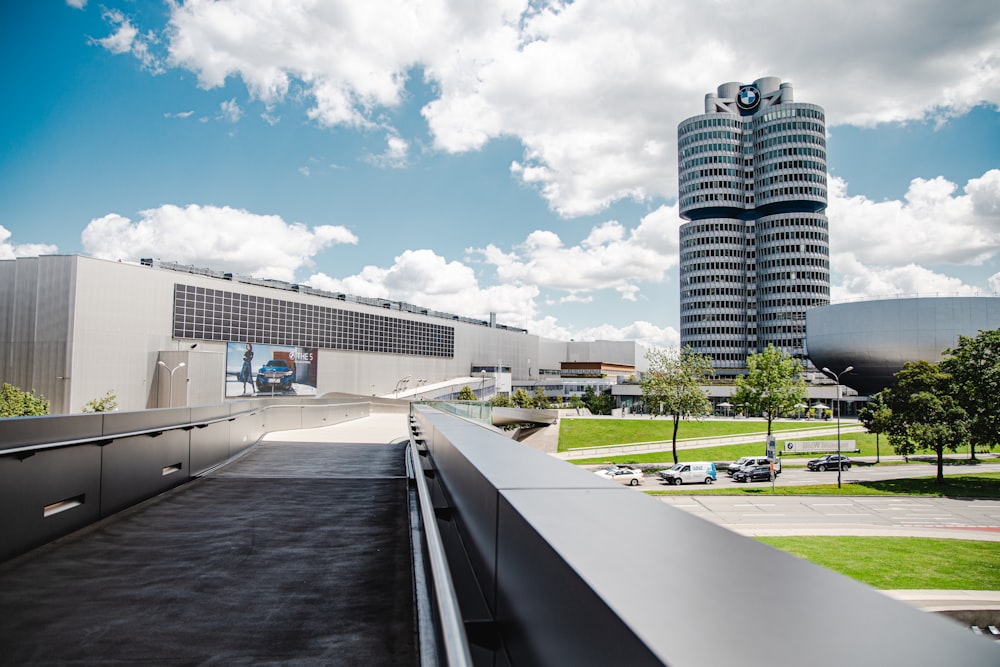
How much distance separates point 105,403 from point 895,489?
A: 67.9 m

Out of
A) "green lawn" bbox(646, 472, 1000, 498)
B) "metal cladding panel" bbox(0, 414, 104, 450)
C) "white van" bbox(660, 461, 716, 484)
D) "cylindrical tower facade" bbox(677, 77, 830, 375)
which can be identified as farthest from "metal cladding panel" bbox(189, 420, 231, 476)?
"cylindrical tower facade" bbox(677, 77, 830, 375)

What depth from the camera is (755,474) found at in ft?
153

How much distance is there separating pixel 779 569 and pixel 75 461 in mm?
7647

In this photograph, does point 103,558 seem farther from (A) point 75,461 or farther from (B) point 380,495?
(B) point 380,495

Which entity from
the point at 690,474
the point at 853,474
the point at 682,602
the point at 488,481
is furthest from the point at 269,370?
the point at 682,602

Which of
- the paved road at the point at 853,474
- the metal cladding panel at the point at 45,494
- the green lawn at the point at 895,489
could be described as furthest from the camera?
the paved road at the point at 853,474

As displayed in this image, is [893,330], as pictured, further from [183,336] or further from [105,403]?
[105,403]

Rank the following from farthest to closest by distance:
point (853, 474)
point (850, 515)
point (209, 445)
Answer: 1. point (853, 474)
2. point (850, 515)
3. point (209, 445)

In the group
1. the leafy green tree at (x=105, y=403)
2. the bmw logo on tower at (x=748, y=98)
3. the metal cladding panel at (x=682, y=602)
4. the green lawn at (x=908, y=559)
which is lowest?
the green lawn at (x=908, y=559)

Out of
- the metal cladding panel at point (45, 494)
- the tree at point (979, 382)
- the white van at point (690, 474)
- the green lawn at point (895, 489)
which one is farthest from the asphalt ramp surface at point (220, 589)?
the tree at point (979, 382)

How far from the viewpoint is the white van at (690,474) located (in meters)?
44.0

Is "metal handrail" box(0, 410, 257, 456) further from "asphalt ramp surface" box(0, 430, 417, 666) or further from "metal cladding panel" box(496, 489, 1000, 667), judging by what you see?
"metal cladding panel" box(496, 489, 1000, 667)

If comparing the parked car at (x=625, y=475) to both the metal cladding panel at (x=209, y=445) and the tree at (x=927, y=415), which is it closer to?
the tree at (x=927, y=415)

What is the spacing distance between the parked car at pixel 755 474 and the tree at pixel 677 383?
1105 centimetres
